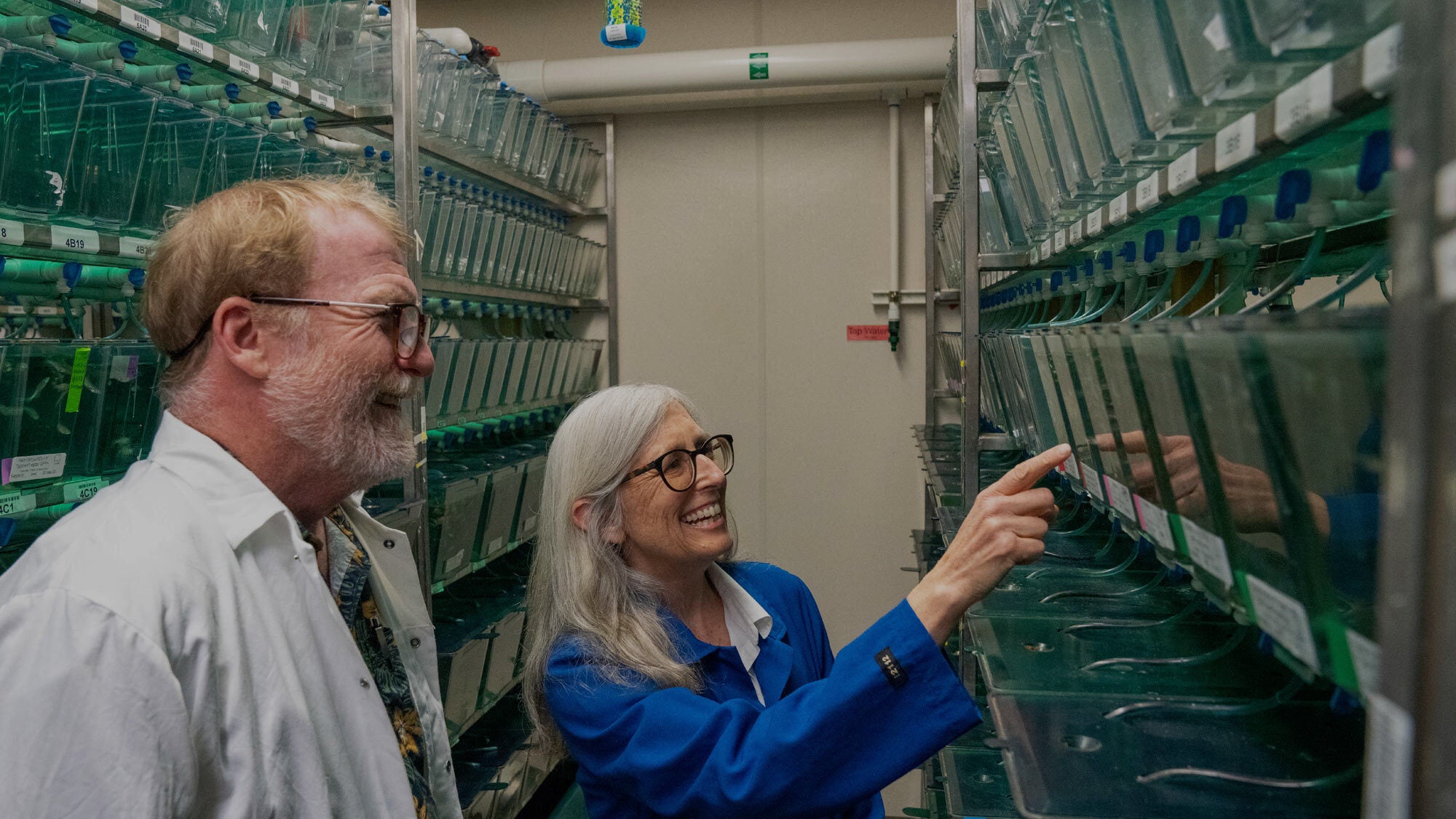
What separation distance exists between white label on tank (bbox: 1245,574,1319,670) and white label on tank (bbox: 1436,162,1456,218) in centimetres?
45

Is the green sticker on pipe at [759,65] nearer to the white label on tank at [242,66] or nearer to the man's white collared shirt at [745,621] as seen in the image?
the white label on tank at [242,66]

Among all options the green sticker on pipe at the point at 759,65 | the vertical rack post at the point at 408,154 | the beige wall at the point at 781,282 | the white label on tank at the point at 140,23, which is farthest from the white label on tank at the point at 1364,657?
the beige wall at the point at 781,282

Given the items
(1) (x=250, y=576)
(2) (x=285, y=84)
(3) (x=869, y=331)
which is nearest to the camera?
(1) (x=250, y=576)

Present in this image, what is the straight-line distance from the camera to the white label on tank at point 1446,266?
409 millimetres

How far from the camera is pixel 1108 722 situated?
Result: 112cm

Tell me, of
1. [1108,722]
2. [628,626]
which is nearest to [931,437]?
[628,626]

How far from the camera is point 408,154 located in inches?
114

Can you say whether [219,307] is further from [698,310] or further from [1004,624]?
[698,310]

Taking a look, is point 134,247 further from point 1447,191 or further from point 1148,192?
point 1447,191

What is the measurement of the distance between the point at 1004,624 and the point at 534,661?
0.78m

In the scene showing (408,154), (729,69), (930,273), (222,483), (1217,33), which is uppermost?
(729,69)

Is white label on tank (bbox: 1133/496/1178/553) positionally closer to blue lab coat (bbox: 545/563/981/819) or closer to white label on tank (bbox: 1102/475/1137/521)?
white label on tank (bbox: 1102/475/1137/521)

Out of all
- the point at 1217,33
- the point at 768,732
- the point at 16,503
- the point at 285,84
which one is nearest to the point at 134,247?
the point at 16,503

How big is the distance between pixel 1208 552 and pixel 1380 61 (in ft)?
1.64
